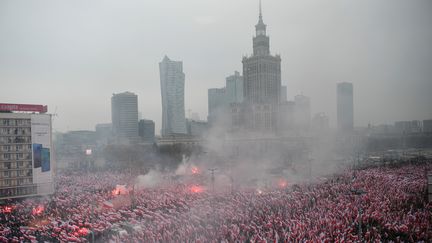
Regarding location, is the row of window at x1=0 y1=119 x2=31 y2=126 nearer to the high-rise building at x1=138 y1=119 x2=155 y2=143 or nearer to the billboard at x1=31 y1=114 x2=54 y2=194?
the billboard at x1=31 y1=114 x2=54 y2=194

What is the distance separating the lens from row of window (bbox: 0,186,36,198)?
37.0 metres

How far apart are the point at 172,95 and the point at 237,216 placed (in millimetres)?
150523

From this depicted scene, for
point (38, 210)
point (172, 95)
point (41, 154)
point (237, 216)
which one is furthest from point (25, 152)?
point (172, 95)

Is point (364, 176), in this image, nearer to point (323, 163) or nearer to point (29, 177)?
point (323, 163)

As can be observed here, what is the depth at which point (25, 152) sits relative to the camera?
127 feet

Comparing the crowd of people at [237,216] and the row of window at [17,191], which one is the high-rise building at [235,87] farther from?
the crowd of people at [237,216]

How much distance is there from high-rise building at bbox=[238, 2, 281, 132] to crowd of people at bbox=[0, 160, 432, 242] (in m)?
58.0

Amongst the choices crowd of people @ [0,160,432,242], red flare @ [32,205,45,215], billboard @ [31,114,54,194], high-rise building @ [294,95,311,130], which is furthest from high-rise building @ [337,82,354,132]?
red flare @ [32,205,45,215]

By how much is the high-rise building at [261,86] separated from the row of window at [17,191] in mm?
61480

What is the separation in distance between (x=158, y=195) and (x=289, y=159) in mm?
37021

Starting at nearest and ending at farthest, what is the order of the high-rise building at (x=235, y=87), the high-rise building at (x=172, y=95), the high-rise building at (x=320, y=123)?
1. the high-rise building at (x=320, y=123)
2. the high-rise building at (x=172, y=95)
3. the high-rise building at (x=235, y=87)

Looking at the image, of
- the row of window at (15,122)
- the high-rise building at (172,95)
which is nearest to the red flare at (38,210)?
the row of window at (15,122)

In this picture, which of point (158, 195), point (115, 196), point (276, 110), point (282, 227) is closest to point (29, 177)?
point (115, 196)

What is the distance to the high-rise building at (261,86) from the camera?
303 feet
